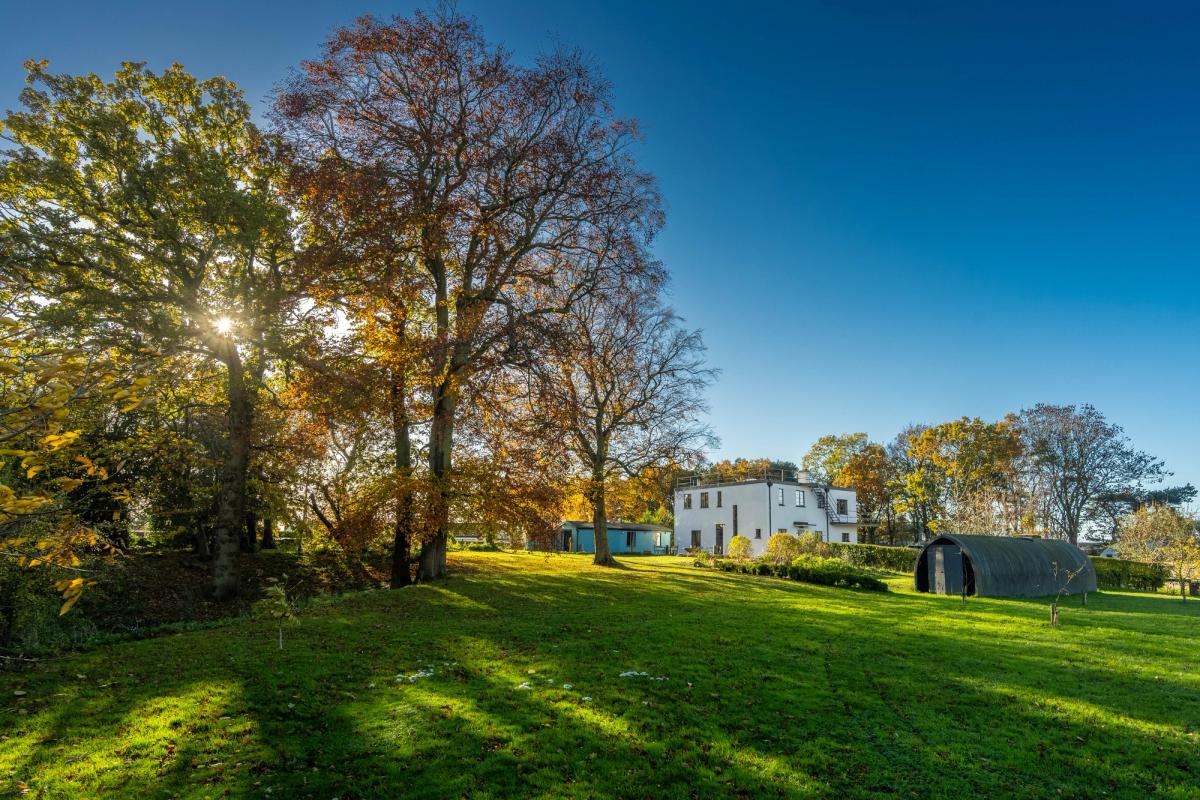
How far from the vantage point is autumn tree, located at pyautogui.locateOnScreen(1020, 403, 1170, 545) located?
5175cm

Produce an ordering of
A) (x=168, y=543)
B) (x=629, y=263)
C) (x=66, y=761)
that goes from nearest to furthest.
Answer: (x=66, y=761)
(x=629, y=263)
(x=168, y=543)

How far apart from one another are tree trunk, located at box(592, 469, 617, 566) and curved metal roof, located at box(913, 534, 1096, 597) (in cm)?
1428

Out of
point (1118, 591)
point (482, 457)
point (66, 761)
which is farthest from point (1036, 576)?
point (66, 761)

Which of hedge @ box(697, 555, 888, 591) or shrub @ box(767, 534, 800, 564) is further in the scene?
shrub @ box(767, 534, 800, 564)

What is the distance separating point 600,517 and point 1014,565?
726 inches

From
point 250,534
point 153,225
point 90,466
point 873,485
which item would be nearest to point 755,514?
point 873,485

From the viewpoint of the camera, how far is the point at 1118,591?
101 ft

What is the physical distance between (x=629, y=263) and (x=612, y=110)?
5.17 m

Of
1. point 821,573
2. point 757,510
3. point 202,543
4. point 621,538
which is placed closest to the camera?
point 202,543

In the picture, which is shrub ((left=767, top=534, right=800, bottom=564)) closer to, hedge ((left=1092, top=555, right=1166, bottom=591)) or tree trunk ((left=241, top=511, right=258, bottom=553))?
hedge ((left=1092, top=555, right=1166, bottom=591))

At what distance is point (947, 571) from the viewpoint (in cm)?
2467

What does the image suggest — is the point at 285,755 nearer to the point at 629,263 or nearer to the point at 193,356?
the point at 193,356

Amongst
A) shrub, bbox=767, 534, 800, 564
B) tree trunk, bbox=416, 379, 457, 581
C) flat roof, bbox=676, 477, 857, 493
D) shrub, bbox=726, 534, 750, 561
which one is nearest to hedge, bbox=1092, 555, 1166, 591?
shrub, bbox=767, 534, 800, 564

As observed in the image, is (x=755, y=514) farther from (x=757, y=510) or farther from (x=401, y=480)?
(x=401, y=480)
